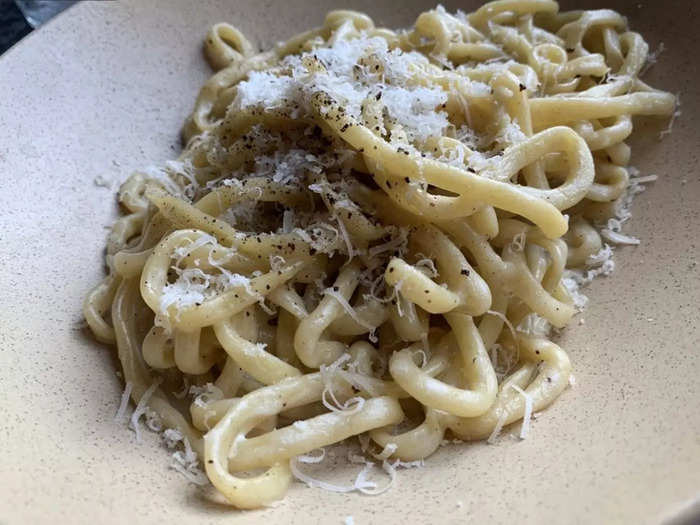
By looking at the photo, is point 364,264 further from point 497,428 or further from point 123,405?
point 123,405

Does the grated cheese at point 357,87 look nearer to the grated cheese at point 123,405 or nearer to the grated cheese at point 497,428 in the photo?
the grated cheese at point 497,428

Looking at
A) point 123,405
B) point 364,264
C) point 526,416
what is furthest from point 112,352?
point 526,416

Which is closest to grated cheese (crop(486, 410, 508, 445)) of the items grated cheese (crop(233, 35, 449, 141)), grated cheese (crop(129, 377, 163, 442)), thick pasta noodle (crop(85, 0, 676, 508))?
thick pasta noodle (crop(85, 0, 676, 508))

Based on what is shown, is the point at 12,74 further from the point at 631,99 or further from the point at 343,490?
the point at 631,99

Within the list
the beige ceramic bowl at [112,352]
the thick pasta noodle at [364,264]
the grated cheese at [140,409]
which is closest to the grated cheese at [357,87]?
the thick pasta noodle at [364,264]

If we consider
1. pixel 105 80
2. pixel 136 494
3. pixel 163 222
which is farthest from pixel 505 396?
pixel 105 80
